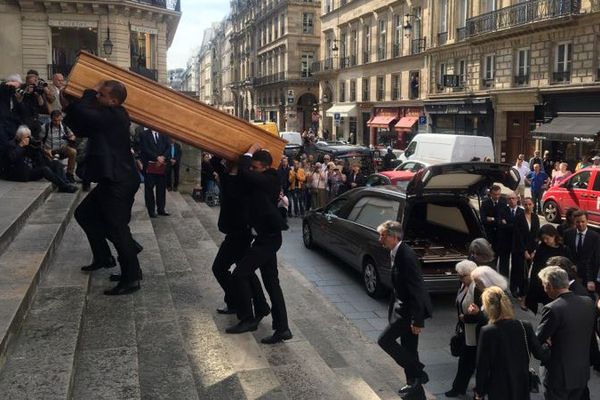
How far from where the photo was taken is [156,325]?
5105 millimetres

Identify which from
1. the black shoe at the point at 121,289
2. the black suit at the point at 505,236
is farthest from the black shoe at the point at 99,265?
the black suit at the point at 505,236

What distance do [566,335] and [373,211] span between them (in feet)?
16.4

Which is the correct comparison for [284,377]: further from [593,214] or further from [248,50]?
[248,50]

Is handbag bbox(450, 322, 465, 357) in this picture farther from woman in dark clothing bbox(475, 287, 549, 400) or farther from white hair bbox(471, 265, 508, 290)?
woman in dark clothing bbox(475, 287, 549, 400)

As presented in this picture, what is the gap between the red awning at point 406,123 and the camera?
123 feet

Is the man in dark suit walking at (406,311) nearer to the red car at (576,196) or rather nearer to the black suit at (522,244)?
the black suit at (522,244)

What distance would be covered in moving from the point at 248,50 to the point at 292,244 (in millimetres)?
73846

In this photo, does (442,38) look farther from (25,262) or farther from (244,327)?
(25,262)

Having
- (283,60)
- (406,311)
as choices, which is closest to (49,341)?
(406,311)

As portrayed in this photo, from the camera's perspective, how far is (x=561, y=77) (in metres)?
25.3

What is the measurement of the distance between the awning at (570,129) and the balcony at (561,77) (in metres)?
1.42

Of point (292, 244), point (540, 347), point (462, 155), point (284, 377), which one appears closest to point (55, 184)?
point (292, 244)

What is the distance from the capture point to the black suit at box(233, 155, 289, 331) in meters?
5.27

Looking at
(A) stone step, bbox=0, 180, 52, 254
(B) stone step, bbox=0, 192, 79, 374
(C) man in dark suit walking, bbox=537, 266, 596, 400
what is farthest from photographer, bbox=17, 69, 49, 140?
(C) man in dark suit walking, bbox=537, 266, 596, 400
